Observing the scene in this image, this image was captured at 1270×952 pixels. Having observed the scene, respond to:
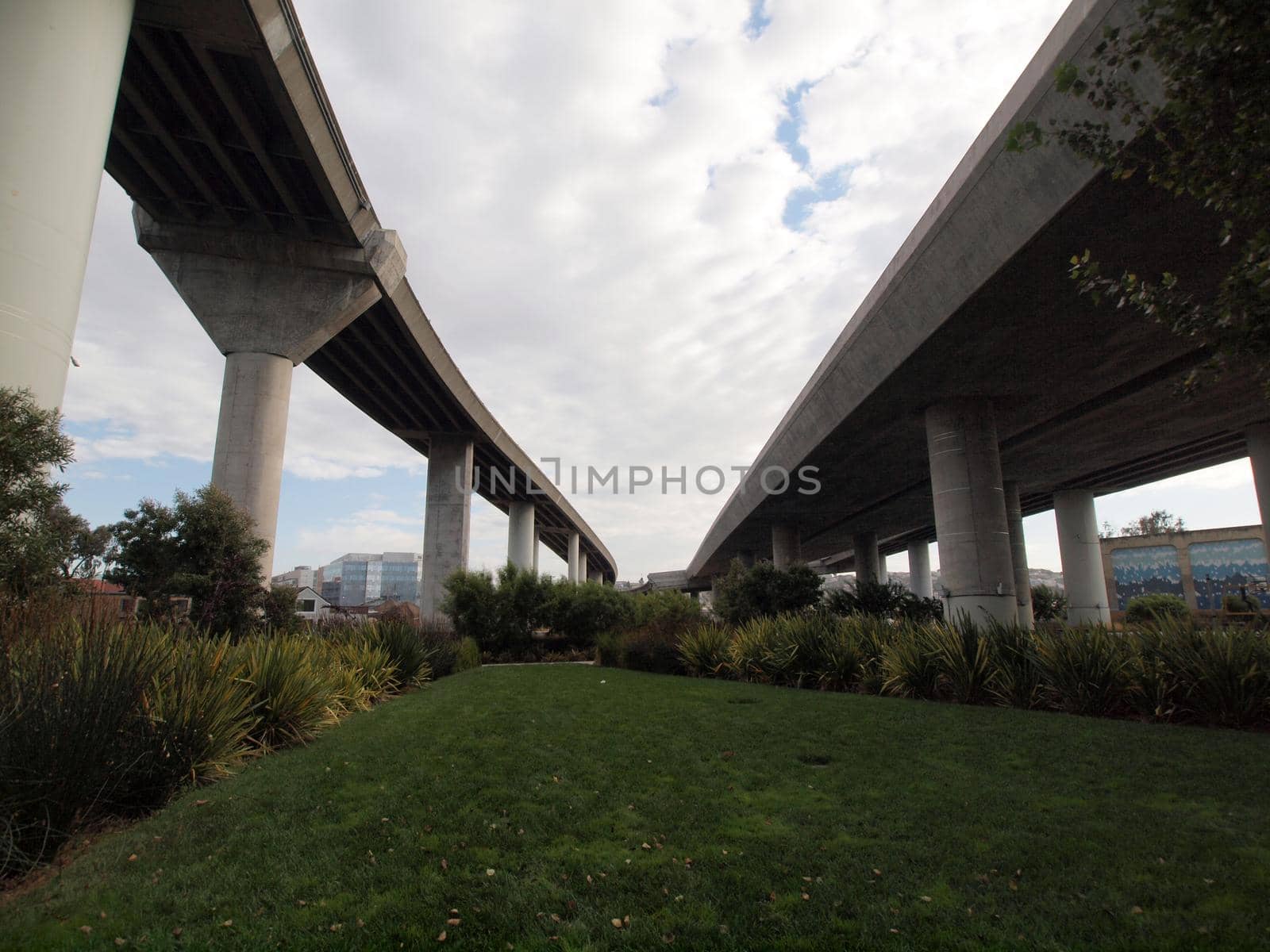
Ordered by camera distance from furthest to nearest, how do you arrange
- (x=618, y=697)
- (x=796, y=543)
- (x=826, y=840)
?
(x=796, y=543)
(x=618, y=697)
(x=826, y=840)

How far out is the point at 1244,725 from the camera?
7.88 metres

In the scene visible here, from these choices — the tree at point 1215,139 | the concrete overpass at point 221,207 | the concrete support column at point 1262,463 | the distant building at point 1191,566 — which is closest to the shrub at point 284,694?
the concrete overpass at point 221,207

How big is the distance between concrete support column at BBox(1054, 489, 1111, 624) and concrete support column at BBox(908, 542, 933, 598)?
82.5 ft

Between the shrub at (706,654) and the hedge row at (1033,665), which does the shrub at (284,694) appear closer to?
the hedge row at (1033,665)

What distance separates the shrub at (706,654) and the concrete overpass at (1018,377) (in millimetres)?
6519

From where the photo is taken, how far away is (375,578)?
176375 mm

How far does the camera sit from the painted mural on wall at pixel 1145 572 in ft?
148

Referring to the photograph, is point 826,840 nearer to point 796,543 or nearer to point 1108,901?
point 1108,901

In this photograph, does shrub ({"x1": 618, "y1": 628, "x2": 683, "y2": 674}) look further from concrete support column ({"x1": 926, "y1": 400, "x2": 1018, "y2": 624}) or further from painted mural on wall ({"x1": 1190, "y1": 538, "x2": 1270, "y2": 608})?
painted mural on wall ({"x1": 1190, "y1": 538, "x2": 1270, "y2": 608})

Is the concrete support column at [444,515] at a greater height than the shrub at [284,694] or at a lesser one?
greater

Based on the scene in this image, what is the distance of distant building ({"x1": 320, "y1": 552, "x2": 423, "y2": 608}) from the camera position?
532ft

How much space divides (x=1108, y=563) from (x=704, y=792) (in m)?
54.4

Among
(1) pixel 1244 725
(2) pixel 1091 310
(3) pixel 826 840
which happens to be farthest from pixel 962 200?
(3) pixel 826 840

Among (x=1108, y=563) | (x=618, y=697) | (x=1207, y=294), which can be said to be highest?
(x=1207, y=294)
